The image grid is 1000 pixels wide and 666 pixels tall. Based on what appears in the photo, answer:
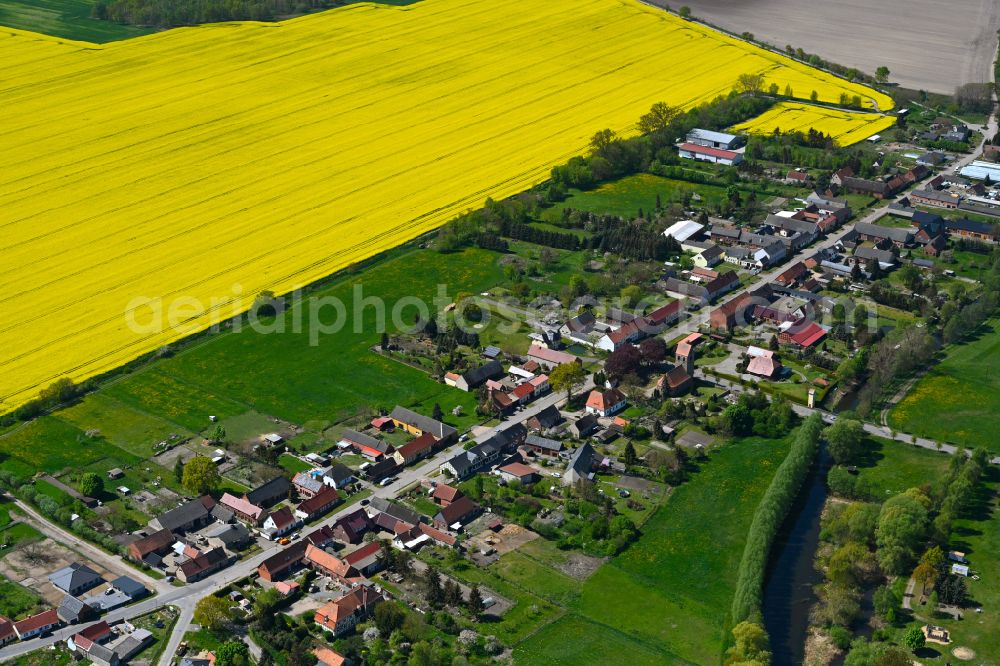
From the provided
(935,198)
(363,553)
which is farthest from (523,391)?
(935,198)

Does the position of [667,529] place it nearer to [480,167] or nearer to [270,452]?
[270,452]

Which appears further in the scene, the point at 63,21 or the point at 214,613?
the point at 63,21

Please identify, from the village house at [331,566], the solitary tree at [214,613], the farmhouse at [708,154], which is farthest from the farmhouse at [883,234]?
the solitary tree at [214,613]

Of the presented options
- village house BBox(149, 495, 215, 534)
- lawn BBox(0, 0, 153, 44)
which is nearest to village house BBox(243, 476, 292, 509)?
village house BBox(149, 495, 215, 534)

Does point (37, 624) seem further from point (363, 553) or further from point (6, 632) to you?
point (363, 553)

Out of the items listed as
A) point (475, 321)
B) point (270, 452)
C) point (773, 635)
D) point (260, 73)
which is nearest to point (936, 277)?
point (475, 321)

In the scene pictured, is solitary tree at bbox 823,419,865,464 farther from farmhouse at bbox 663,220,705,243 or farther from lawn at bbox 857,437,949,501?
farmhouse at bbox 663,220,705,243
